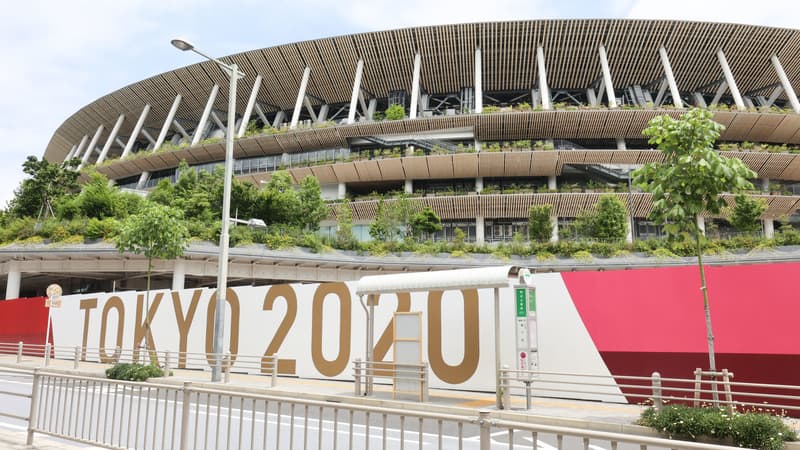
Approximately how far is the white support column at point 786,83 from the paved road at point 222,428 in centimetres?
5103

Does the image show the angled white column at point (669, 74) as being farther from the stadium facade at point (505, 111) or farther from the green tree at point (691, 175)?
the green tree at point (691, 175)

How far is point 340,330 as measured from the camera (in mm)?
18500

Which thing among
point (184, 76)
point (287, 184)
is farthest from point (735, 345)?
point (184, 76)

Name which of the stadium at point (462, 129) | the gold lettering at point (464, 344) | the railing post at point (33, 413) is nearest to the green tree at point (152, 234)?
the stadium at point (462, 129)

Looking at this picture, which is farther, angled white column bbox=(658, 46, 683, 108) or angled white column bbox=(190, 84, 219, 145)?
angled white column bbox=(190, 84, 219, 145)

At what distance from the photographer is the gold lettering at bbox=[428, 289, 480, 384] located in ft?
51.2

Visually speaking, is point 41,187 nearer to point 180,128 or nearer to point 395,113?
point 180,128

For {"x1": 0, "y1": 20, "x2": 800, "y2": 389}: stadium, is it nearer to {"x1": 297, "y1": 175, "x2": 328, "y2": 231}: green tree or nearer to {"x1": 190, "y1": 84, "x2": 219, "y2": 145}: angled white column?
{"x1": 190, "y1": 84, "x2": 219, "y2": 145}: angled white column

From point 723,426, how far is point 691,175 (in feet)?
15.5

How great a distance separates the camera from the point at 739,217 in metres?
39.7

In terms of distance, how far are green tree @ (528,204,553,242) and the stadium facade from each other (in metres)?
4.73

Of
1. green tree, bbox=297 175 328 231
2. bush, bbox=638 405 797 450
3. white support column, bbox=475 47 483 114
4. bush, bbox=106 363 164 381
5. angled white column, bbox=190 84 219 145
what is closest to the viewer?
bush, bbox=638 405 797 450


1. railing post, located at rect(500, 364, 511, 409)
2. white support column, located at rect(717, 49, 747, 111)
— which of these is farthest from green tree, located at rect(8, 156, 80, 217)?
white support column, located at rect(717, 49, 747, 111)

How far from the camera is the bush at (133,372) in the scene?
18.7 metres
